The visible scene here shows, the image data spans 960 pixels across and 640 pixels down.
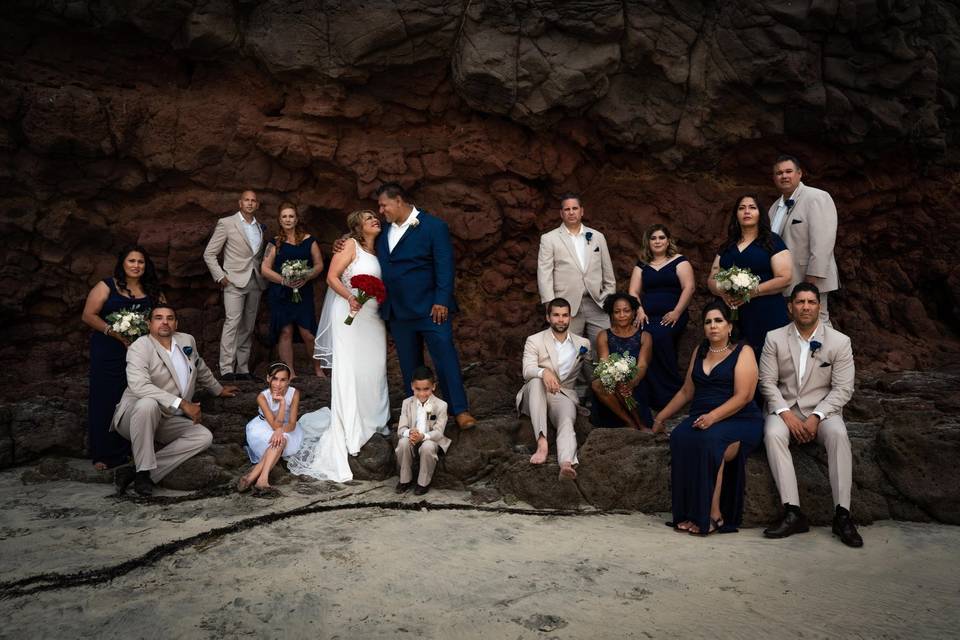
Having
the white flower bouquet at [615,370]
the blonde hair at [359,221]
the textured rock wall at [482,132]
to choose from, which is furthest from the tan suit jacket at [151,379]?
the white flower bouquet at [615,370]

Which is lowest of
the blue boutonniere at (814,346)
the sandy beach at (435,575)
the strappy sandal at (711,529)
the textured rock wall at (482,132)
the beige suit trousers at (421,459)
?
the sandy beach at (435,575)

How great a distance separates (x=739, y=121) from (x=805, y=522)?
20.0 feet

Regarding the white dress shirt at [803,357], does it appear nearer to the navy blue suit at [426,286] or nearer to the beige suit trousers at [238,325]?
the navy blue suit at [426,286]

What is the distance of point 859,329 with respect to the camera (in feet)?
33.3

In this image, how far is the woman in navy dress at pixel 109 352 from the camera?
7.16m

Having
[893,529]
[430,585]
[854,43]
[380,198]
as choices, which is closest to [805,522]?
[893,529]

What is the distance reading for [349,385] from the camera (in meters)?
7.19

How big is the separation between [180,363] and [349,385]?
5.19ft

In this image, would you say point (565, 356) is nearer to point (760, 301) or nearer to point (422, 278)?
point (422, 278)

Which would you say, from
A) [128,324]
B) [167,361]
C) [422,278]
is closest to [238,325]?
[128,324]

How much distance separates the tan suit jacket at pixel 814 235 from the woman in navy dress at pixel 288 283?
203 inches

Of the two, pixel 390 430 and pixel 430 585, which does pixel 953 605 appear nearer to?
pixel 430 585

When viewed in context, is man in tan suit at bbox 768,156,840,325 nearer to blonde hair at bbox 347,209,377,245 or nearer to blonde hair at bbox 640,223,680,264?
blonde hair at bbox 640,223,680,264

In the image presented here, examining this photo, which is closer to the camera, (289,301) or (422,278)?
(422,278)
